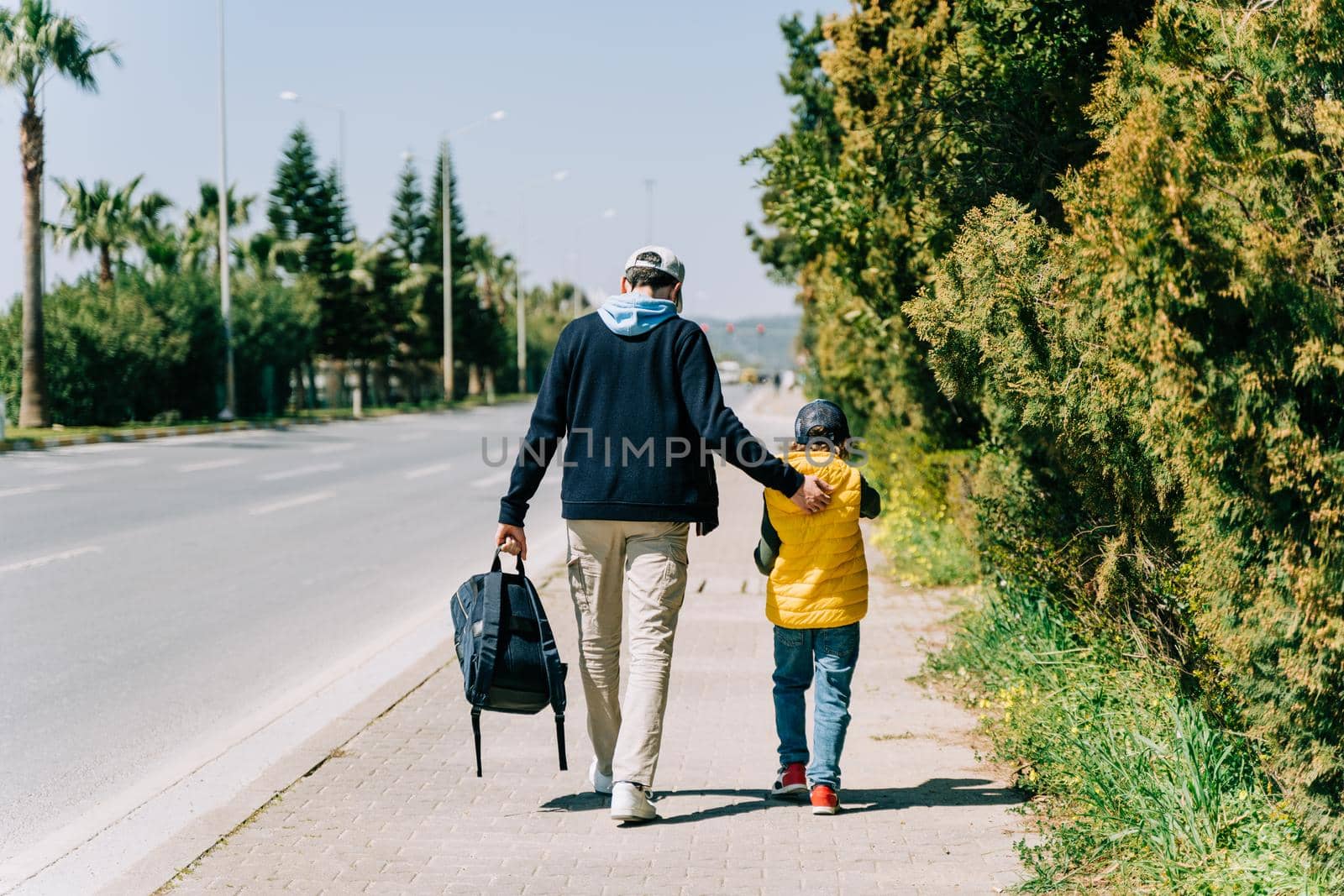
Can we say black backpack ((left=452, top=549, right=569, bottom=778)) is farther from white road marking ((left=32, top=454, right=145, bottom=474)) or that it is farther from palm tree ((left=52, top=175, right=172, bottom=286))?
palm tree ((left=52, top=175, right=172, bottom=286))

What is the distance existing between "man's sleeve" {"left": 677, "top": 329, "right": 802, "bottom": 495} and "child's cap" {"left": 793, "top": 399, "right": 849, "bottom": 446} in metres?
0.27

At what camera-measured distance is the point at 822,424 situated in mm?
5055

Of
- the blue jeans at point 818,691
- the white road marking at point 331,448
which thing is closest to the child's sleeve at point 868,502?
the blue jeans at point 818,691

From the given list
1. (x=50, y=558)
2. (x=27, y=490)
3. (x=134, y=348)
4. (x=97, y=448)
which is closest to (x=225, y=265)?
(x=134, y=348)

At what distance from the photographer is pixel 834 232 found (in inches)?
367

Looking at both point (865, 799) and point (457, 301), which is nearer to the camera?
point (865, 799)

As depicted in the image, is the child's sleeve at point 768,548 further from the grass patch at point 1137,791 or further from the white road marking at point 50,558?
the white road marking at point 50,558

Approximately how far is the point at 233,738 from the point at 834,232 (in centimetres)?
506

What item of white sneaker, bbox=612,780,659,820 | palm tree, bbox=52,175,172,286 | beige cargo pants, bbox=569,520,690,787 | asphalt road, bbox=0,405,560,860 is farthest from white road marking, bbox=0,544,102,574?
palm tree, bbox=52,175,172,286

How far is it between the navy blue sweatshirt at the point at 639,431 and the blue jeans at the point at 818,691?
59cm

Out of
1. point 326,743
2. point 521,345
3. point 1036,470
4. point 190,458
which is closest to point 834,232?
point 1036,470

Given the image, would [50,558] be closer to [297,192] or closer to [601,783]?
[601,783]

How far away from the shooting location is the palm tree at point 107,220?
46844 millimetres

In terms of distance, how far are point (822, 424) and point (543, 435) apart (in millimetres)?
1007
